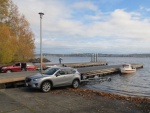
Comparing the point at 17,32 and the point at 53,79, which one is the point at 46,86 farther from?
the point at 17,32

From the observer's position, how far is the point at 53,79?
16.2 metres

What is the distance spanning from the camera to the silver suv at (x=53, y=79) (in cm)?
1549

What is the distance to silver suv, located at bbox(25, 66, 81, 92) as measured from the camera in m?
15.5

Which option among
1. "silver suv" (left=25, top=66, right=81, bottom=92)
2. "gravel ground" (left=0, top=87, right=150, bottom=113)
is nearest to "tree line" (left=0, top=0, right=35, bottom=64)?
"silver suv" (left=25, top=66, right=81, bottom=92)

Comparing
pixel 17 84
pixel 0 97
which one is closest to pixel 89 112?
pixel 0 97

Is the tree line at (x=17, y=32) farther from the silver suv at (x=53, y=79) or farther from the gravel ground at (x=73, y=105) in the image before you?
the gravel ground at (x=73, y=105)

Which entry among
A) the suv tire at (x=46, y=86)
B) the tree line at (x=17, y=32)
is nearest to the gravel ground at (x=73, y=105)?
the suv tire at (x=46, y=86)

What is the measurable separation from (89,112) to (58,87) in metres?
7.68

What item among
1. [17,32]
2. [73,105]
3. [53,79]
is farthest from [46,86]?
[17,32]

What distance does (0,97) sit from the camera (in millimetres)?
12789

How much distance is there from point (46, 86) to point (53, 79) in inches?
33.0

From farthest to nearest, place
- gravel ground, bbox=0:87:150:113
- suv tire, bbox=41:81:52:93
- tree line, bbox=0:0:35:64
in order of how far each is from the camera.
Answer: tree line, bbox=0:0:35:64
suv tire, bbox=41:81:52:93
gravel ground, bbox=0:87:150:113

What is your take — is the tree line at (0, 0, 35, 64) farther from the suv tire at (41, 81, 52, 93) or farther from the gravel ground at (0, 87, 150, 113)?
the gravel ground at (0, 87, 150, 113)

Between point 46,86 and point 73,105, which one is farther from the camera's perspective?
point 46,86
